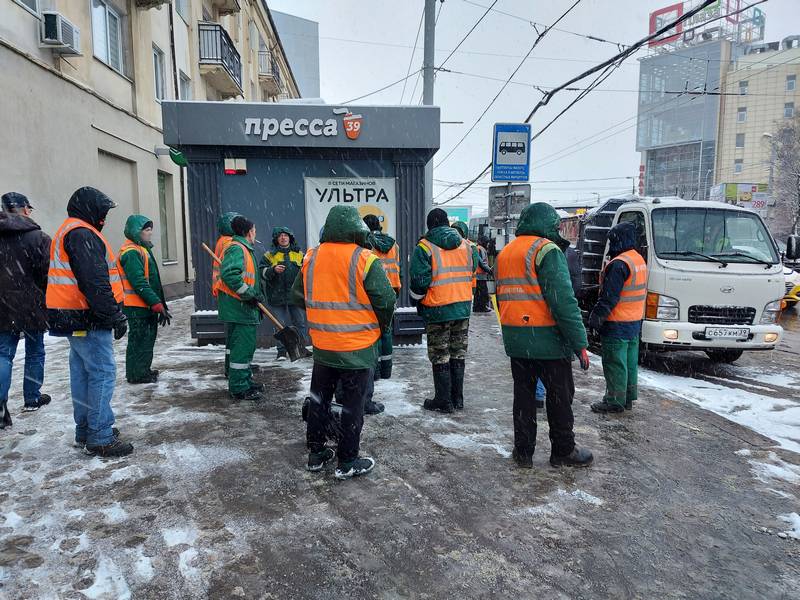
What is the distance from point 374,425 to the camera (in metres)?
4.81

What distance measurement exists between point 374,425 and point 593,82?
8.53 m

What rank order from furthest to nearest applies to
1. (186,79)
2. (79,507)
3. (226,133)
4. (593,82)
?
(186,79), (593,82), (226,133), (79,507)

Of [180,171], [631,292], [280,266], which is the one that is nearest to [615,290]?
[631,292]

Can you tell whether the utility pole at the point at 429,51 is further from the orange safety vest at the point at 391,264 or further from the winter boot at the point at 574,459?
the winter boot at the point at 574,459

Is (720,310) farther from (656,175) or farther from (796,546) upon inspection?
(656,175)

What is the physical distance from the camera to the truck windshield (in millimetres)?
7066

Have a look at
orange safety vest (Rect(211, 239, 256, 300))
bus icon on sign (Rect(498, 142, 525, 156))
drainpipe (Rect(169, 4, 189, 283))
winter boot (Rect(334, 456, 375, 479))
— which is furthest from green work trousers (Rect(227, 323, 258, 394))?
drainpipe (Rect(169, 4, 189, 283))

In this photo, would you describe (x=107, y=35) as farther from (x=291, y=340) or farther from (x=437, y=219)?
(x=437, y=219)

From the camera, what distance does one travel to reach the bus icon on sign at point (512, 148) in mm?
8562

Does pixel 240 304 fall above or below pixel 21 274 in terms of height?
below

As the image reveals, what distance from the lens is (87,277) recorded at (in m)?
3.75

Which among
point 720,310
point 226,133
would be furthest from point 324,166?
point 720,310

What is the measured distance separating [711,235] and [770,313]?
1.24 meters

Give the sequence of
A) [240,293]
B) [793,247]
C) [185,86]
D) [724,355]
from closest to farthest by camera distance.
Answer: [240,293] < [793,247] < [724,355] < [185,86]
